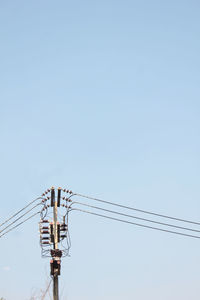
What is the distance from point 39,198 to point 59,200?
150 cm

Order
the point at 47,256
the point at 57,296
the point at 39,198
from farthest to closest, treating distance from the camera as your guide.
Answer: the point at 39,198, the point at 47,256, the point at 57,296

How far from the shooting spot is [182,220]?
25.7 m

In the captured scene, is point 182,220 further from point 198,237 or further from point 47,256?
point 47,256

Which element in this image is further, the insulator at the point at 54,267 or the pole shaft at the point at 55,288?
the insulator at the point at 54,267

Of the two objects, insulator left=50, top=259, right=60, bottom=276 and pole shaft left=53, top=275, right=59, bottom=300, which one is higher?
insulator left=50, top=259, right=60, bottom=276

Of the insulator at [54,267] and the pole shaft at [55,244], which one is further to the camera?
the insulator at [54,267]

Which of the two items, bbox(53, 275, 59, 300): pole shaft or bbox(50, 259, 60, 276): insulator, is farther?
bbox(50, 259, 60, 276): insulator

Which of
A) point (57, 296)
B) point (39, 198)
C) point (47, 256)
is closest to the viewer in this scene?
point (57, 296)

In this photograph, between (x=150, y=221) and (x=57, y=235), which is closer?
(x=57, y=235)

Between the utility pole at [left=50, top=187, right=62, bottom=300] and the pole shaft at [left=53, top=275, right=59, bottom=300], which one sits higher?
the utility pole at [left=50, top=187, right=62, bottom=300]

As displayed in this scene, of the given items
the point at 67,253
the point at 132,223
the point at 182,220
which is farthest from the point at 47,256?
the point at 182,220

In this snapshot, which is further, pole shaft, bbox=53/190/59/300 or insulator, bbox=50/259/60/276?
insulator, bbox=50/259/60/276

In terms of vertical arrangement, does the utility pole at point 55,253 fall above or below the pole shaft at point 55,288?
above

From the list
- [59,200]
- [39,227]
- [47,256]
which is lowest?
[47,256]
